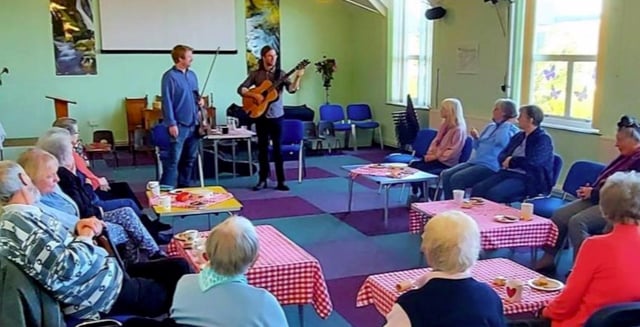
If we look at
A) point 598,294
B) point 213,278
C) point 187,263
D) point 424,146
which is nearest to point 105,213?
point 187,263

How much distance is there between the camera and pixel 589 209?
13.0 feet

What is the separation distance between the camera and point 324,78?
1027cm

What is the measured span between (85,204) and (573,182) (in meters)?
3.30

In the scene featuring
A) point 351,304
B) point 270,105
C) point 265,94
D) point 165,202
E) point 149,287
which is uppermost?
point 265,94

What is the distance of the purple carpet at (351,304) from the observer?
3404mm

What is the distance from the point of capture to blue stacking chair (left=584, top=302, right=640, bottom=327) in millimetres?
2166

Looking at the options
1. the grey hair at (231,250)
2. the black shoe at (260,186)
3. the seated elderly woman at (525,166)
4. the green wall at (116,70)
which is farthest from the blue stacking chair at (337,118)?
the grey hair at (231,250)

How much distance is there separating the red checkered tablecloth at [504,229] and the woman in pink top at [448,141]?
4.97 feet

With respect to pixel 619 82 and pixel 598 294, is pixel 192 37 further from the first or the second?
pixel 598 294

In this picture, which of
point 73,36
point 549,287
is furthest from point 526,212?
point 73,36

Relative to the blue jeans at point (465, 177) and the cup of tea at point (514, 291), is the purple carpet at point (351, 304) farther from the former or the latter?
the blue jeans at point (465, 177)

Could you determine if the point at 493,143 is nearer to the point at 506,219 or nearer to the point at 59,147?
the point at 506,219

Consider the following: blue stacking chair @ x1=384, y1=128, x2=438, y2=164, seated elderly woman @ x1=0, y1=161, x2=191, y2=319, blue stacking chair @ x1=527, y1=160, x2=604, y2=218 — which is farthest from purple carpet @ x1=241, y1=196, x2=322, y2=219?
seated elderly woman @ x1=0, y1=161, x2=191, y2=319

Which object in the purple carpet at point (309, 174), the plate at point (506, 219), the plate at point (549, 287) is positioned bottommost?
the purple carpet at point (309, 174)
